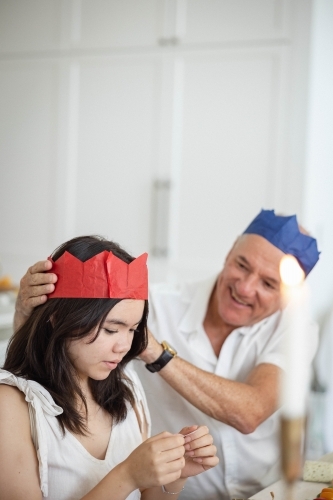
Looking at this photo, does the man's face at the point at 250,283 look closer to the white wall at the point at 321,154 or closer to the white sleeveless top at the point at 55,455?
the white sleeveless top at the point at 55,455

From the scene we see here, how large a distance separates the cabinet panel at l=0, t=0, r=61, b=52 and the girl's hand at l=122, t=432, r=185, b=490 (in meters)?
3.01

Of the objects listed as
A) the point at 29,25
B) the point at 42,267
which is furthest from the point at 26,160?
the point at 42,267

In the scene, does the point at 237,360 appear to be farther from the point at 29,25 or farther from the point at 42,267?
the point at 29,25

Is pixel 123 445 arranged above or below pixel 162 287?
below

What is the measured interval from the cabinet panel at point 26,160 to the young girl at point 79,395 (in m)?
2.54

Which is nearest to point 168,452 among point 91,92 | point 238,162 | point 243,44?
point 238,162

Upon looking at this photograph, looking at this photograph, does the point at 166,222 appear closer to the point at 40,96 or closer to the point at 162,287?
the point at 40,96

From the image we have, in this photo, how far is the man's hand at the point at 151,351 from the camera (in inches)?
61.4

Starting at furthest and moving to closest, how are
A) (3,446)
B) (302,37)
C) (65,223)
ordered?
(65,223) → (302,37) → (3,446)

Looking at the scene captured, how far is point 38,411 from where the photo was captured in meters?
1.23

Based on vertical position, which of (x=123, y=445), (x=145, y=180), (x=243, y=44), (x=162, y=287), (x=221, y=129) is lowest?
(x=123, y=445)

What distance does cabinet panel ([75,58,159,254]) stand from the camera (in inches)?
141

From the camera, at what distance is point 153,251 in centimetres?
358

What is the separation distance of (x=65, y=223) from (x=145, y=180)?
55 centimetres
